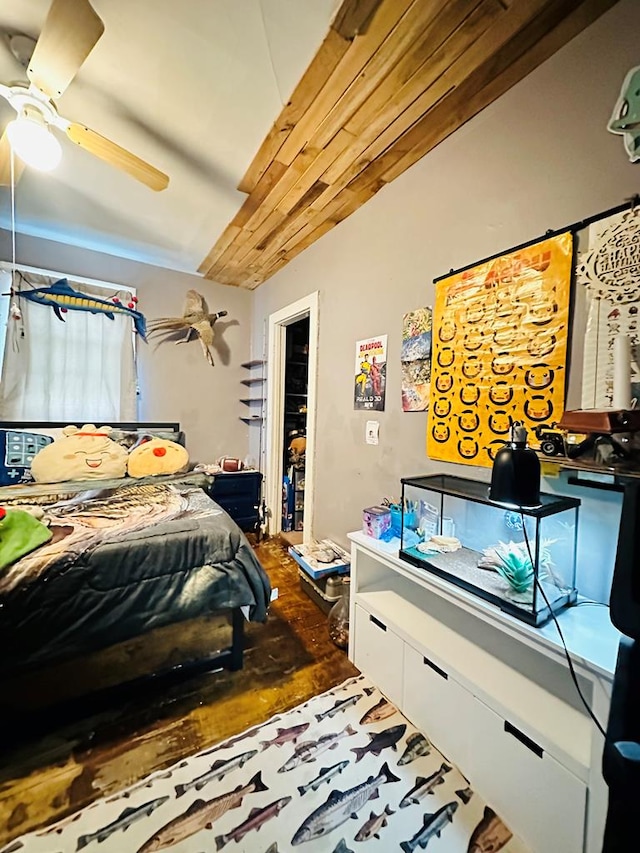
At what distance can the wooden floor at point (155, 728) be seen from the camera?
1.09 meters

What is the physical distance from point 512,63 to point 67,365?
334 cm

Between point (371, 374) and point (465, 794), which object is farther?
point (371, 374)

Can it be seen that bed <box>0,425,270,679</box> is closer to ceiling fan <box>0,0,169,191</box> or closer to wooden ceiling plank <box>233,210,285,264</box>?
ceiling fan <box>0,0,169,191</box>

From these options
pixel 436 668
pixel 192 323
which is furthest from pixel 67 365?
pixel 436 668

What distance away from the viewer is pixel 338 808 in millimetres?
1057

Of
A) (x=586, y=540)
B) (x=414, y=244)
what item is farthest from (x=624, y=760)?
(x=414, y=244)

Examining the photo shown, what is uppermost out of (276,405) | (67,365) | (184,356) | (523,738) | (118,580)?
(184,356)

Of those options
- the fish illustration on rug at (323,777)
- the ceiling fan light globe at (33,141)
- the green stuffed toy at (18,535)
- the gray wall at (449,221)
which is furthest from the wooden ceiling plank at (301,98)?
the fish illustration on rug at (323,777)

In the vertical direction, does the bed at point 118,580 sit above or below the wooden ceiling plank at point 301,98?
below

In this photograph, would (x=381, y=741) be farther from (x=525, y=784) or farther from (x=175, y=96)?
(x=175, y=96)

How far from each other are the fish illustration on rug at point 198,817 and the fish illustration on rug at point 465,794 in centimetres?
63

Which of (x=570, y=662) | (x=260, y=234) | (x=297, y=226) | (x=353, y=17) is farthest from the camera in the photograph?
(x=260, y=234)

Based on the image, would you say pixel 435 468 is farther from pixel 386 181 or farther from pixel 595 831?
pixel 386 181

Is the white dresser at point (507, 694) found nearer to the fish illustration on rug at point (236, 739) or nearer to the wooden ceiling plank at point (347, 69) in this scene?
the fish illustration on rug at point (236, 739)
